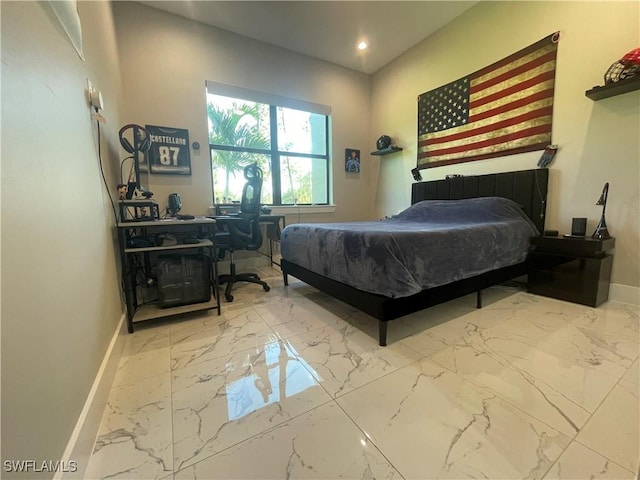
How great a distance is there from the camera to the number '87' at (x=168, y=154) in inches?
118

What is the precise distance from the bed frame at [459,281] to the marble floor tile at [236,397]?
52 cm

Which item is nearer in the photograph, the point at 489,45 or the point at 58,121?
the point at 58,121

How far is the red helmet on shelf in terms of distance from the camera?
1.90m

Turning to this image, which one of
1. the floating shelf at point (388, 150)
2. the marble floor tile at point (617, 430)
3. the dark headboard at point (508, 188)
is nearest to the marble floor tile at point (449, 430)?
the marble floor tile at point (617, 430)

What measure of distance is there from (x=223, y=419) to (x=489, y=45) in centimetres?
413

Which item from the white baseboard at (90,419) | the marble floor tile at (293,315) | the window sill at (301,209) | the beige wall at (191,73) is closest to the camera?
the white baseboard at (90,419)

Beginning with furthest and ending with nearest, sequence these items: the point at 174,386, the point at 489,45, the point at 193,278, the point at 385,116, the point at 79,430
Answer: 1. the point at 385,116
2. the point at 489,45
3. the point at 193,278
4. the point at 174,386
5. the point at 79,430

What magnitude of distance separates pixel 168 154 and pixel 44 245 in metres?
2.69

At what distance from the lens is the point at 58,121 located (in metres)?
→ 0.94

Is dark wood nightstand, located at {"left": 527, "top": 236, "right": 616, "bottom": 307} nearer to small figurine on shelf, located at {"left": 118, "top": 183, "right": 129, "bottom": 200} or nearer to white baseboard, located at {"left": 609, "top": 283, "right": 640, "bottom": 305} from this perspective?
white baseboard, located at {"left": 609, "top": 283, "right": 640, "bottom": 305}

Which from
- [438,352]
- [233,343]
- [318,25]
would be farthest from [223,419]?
[318,25]

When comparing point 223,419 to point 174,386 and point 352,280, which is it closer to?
point 174,386

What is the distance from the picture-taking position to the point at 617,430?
95 centimetres

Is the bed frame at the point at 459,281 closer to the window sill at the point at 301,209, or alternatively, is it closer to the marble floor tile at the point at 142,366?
the marble floor tile at the point at 142,366
